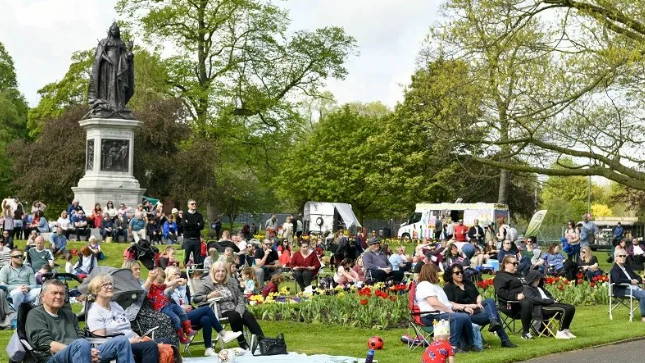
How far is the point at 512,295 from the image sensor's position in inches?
608

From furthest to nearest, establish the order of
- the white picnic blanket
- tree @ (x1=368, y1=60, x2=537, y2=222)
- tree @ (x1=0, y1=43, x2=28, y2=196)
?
1. tree @ (x1=0, y1=43, x2=28, y2=196)
2. tree @ (x1=368, y1=60, x2=537, y2=222)
3. the white picnic blanket

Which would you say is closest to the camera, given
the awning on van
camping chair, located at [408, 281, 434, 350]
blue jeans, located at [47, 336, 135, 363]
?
blue jeans, located at [47, 336, 135, 363]

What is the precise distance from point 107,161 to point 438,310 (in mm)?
22640

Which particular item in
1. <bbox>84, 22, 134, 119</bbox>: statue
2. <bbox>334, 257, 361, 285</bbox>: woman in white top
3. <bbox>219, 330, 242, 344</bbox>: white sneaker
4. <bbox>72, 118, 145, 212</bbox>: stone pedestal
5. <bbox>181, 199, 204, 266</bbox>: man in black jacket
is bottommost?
<bbox>219, 330, 242, 344</bbox>: white sneaker

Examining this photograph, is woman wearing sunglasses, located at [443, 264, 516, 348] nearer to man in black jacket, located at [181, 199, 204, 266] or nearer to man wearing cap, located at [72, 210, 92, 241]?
man in black jacket, located at [181, 199, 204, 266]

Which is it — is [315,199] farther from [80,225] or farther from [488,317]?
[488,317]

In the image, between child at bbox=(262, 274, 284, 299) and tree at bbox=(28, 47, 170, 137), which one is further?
tree at bbox=(28, 47, 170, 137)

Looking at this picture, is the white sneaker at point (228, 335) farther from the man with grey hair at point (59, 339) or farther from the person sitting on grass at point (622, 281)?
the person sitting on grass at point (622, 281)

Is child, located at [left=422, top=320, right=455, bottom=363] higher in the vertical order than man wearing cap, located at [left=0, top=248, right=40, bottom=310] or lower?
lower

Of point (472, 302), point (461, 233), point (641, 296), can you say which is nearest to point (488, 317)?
point (472, 302)

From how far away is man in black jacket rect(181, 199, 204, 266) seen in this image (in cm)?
2459

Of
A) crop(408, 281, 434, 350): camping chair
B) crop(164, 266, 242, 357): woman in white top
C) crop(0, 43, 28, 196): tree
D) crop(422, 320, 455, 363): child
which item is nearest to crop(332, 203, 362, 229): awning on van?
crop(0, 43, 28, 196): tree

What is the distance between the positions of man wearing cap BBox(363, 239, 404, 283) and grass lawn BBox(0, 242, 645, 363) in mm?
4945

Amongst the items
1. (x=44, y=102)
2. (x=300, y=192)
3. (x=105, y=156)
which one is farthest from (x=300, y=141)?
(x=105, y=156)
